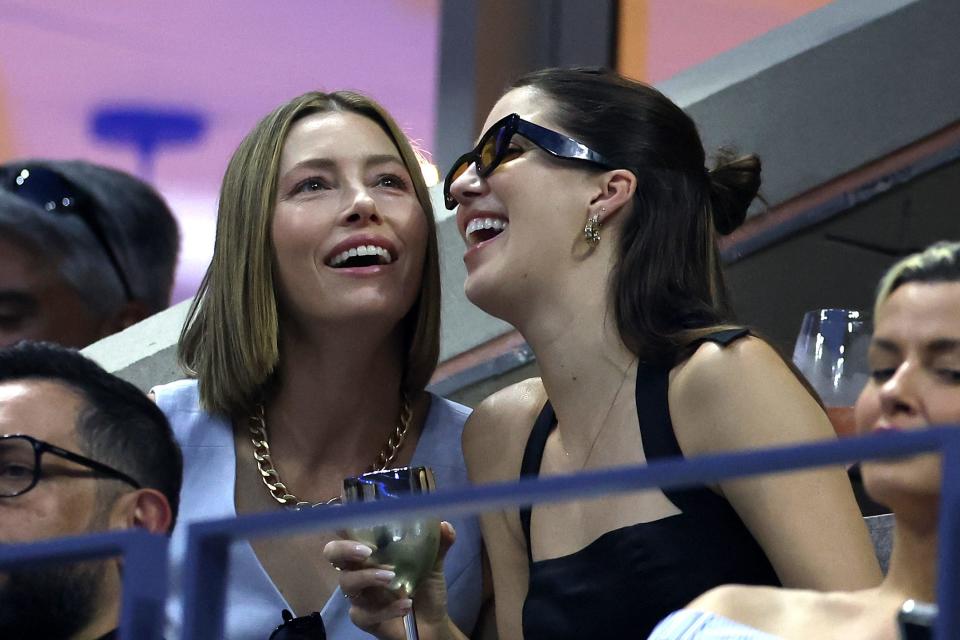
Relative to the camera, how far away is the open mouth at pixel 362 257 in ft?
10.2

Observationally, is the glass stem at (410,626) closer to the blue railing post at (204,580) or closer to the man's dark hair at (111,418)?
the man's dark hair at (111,418)

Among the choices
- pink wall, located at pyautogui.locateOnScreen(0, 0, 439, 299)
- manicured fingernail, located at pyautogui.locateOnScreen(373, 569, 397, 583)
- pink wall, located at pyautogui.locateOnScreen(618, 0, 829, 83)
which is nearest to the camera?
manicured fingernail, located at pyautogui.locateOnScreen(373, 569, 397, 583)

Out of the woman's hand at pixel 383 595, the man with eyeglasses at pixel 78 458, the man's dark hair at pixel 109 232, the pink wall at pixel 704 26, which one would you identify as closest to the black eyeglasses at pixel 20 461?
the man with eyeglasses at pixel 78 458

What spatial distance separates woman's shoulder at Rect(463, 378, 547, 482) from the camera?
2920 mm

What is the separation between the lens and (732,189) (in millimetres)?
2980

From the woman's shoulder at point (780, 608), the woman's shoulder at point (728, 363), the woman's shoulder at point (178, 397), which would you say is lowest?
the woman's shoulder at point (780, 608)

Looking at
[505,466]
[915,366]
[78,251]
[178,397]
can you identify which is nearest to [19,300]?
[78,251]

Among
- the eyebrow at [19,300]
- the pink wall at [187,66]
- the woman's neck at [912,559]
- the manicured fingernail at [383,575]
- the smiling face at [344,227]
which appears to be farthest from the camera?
the pink wall at [187,66]

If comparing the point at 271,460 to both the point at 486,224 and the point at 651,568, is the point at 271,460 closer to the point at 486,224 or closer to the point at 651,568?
the point at 486,224

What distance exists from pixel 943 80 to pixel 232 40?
281cm

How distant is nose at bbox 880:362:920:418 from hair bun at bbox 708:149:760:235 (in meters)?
1.38

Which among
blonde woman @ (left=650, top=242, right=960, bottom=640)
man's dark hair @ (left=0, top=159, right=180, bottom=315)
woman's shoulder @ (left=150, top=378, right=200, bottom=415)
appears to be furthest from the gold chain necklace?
blonde woman @ (left=650, top=242, right=960, bottom=640)

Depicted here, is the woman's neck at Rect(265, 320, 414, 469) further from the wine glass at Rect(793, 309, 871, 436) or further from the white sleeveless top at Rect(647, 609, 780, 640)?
the white sleeveless top at Rect(647, 609, 780, 640)

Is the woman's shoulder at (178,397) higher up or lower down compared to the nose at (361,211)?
lower down
